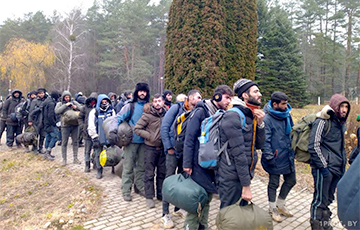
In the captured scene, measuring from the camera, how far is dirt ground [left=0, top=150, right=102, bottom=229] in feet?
14.7

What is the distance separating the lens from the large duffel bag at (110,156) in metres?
5.86

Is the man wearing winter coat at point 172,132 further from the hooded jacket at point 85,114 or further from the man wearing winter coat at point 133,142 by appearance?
the hooded jacket at point 85,114

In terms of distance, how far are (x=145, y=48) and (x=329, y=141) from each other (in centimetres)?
3781

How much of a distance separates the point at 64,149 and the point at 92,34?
127 feet

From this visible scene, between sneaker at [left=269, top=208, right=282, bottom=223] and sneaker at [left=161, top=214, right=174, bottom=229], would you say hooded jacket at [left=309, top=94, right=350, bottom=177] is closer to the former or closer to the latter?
sneaker at [left=269, top=208, right=282, bottom=223]

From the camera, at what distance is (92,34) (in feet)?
137

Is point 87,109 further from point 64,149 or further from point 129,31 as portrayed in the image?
point 129,31

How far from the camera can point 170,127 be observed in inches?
175

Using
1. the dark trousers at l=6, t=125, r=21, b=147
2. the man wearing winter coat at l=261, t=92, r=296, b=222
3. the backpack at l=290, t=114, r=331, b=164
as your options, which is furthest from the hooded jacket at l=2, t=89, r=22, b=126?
the backpack at l=290, t=114, r=331, b=164

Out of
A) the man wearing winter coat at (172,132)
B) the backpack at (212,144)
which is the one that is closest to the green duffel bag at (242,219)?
the backpack at (212,144)

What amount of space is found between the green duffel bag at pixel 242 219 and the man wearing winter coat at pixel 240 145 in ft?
0.55

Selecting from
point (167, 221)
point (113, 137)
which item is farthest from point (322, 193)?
point (113, 137)

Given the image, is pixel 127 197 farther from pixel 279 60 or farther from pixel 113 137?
pixel 279 60

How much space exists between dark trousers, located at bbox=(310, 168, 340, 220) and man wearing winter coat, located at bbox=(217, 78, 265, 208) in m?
1.25
